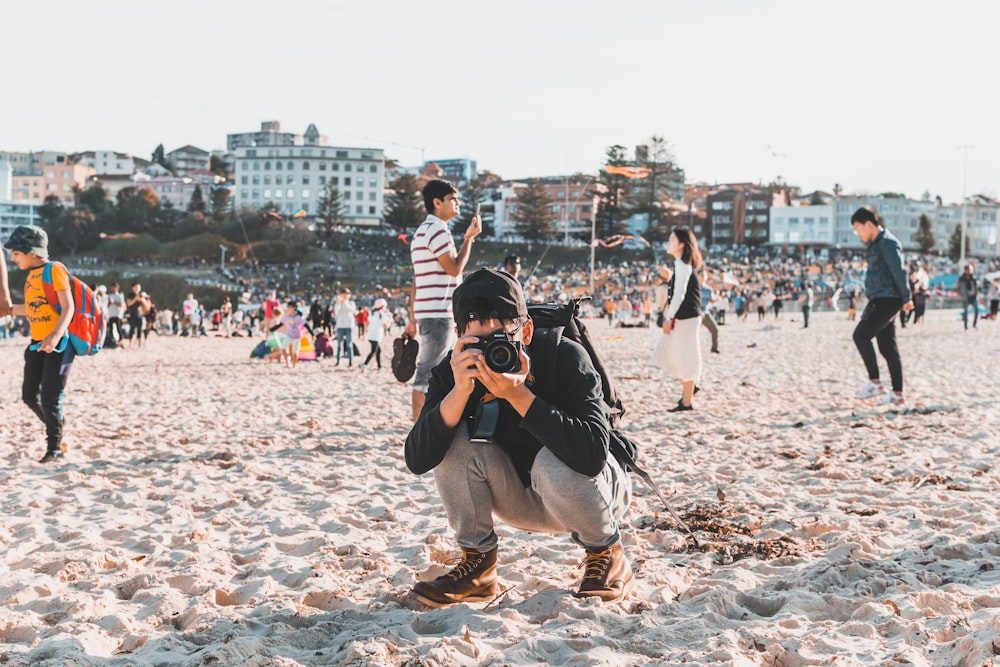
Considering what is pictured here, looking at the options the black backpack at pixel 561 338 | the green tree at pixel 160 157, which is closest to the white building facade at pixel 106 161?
the green tree at pixel 160 157

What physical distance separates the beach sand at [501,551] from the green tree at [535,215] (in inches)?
3203

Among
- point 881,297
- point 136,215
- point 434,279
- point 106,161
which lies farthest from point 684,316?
point 106,161

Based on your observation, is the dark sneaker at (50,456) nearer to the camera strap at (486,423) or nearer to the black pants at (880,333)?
the camera strap at (486,423)

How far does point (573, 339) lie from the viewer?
276cm

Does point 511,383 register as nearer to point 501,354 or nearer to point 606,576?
point 501,354

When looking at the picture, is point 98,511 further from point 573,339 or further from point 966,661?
point 966,661

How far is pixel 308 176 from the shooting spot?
371ft

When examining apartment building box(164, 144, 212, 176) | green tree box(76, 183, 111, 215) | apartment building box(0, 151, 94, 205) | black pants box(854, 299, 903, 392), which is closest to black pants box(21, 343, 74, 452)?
black pants box(854, 299, 903, 392)

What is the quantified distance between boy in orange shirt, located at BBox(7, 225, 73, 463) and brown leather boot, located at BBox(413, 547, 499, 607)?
135 inches

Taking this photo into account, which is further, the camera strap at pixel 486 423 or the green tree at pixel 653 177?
the green tree at pixel 653 177

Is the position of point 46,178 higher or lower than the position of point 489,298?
higher

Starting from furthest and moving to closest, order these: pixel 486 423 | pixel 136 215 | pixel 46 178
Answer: pixel 46 178 → pixel 136 215 → pixel 486 423

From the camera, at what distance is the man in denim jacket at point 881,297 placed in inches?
272

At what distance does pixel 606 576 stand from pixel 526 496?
352 millimetres
